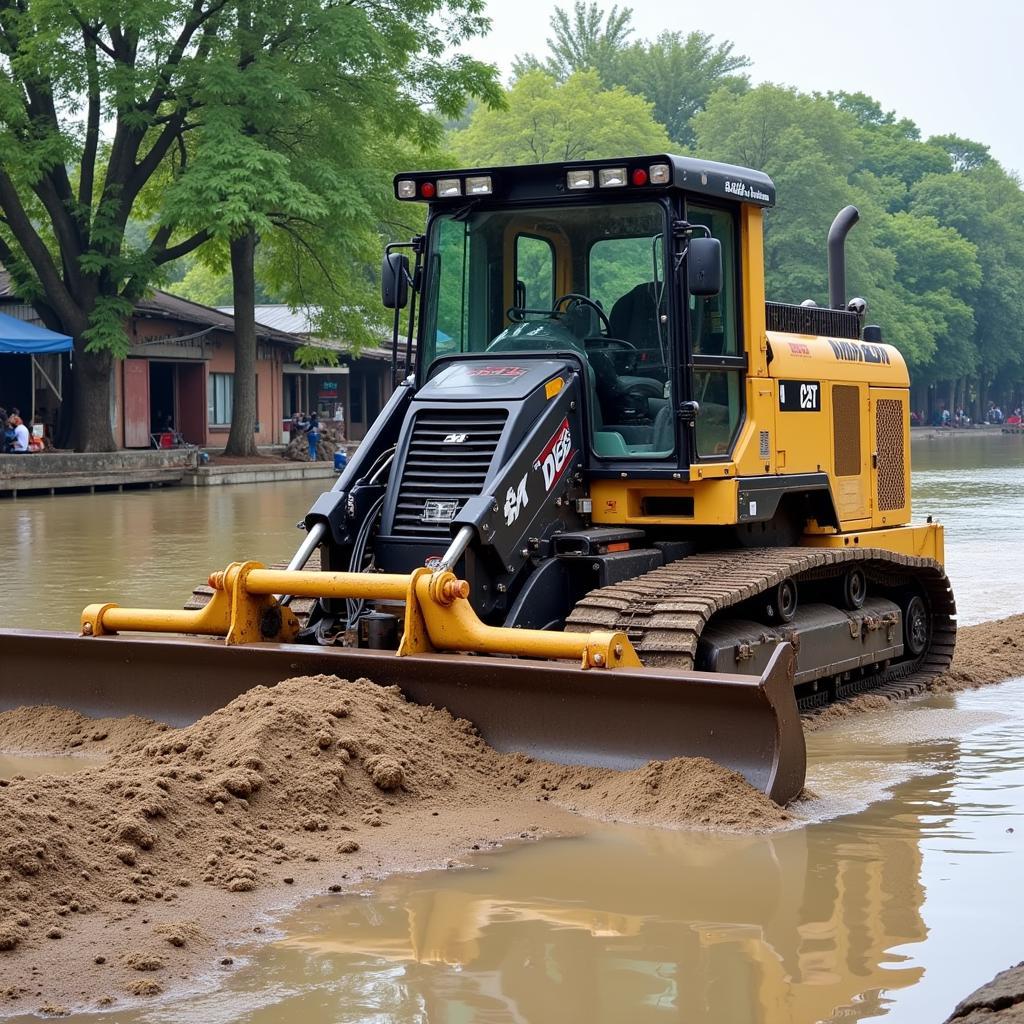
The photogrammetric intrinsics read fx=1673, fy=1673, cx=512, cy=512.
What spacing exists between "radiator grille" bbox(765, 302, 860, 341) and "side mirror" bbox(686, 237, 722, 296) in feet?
4.67

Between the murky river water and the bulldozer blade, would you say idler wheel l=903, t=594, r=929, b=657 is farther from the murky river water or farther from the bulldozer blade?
the bulldozer blade

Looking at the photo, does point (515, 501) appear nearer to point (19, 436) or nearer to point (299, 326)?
point (19, 436)

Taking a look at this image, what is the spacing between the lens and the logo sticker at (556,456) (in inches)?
364

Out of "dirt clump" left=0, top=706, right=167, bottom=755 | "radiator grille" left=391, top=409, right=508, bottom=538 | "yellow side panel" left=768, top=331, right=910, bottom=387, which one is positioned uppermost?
"yellow side panel" left=768, top=331, right=910, bottom=387

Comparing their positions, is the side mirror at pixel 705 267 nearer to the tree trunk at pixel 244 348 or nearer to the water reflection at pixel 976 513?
the water reflection at pixel 976 513

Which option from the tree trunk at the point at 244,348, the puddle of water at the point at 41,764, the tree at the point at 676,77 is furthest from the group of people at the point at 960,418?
the puddle of water at the point at 41,764

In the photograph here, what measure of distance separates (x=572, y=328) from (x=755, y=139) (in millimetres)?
67861

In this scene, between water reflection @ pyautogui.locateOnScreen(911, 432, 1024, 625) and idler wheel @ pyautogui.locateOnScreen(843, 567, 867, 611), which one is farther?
water reflection @ pyautogui.locateOnScreen(911, 432, 1024, 625)

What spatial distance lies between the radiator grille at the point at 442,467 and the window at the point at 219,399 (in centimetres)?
3660

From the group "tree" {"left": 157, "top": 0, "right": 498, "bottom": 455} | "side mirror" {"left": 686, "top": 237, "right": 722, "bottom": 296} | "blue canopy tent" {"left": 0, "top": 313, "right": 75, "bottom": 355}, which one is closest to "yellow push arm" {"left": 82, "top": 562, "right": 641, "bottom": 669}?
"side mirror" {"left": 686, "top": 237, "right": 722, "bottom": 296}

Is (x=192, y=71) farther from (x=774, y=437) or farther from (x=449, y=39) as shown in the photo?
(x=774, y=437)

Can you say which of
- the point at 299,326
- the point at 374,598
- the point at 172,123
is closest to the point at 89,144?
the point at 172,123

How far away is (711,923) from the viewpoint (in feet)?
20.7

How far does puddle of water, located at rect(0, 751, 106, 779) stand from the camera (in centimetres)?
854
